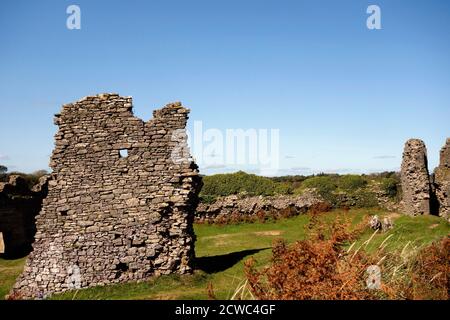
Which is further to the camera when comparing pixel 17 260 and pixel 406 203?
pixel 406 203

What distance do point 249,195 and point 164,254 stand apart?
65.4 feet

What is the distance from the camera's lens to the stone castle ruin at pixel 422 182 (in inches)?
944

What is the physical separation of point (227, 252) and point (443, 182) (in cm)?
1430

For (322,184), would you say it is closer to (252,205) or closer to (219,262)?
(252,205)

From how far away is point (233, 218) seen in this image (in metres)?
32.2

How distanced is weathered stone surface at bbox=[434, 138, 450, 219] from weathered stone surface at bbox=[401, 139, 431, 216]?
1370mm

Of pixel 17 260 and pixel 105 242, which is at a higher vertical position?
pixel 105 242

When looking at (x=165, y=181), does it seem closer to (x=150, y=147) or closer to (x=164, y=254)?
(x=150, y=147)

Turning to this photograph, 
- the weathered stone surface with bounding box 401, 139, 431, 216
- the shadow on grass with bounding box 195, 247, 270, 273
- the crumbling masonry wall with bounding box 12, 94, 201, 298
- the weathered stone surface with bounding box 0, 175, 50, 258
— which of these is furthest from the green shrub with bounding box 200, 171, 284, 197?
the crumbling masonry wall with bounding box 12, 94, 201, 298

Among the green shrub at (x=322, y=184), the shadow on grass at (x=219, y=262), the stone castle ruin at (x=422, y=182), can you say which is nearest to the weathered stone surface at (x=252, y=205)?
the green shrub at (x=322, y=184)

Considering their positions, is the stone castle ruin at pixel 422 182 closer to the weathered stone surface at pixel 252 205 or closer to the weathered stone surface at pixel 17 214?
the weathered stone surface at pixel 252 205
